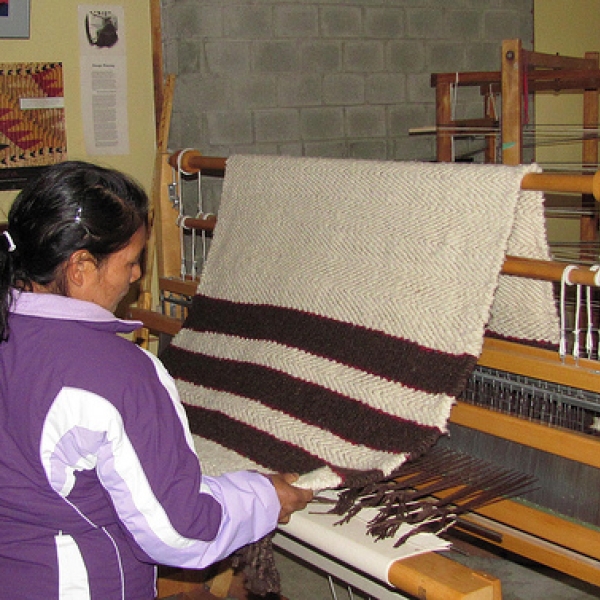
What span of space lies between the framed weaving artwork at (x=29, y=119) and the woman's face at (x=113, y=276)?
1881 millimetres

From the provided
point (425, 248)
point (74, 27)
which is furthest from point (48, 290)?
point (74, 27)

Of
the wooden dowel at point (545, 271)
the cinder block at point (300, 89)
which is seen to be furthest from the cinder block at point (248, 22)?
the wooden dowel at point (545, 271)

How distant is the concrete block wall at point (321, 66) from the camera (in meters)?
3.14

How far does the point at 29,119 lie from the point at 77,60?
27 cm

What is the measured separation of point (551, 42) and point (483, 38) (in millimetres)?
530

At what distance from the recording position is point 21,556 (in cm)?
107

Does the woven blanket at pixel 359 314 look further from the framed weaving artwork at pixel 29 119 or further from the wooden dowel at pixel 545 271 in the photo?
the framed weaving artwork at pixel 29 119

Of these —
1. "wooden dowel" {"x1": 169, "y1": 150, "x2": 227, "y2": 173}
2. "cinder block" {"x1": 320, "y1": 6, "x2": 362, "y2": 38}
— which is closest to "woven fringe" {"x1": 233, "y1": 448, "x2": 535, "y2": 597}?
"wooden dowel" {"x1": 169, "y1": 150, "x2": 227, "y2": 173}

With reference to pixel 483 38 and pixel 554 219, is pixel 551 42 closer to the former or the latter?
pixel 483 38

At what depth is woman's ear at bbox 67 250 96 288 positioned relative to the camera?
1055 millimetres

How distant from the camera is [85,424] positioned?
3.22ft

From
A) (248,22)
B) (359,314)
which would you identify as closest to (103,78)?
Result: (248,22)

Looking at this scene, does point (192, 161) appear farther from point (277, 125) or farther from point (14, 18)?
point (277, 125)

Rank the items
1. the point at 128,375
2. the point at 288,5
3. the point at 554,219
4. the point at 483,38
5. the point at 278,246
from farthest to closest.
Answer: the point at 554,219 → the point at 483,38 → the point at 288,5 → the point at 278,246 → the point at 128,375
